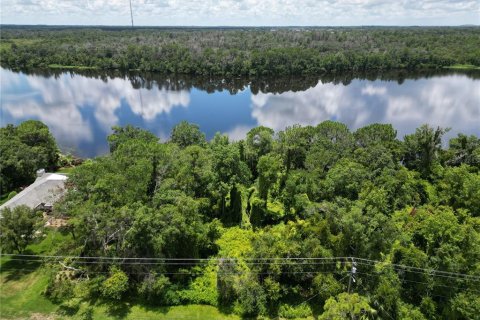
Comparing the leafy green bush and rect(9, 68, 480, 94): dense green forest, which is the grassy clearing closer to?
the leafy green bush

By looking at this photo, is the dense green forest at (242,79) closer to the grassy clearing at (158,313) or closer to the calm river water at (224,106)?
the calm river water at (224,106)

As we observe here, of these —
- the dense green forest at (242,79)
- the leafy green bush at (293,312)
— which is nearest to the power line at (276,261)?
the leafy green bush at (293,312)

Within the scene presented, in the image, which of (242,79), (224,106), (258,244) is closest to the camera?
(258,244)

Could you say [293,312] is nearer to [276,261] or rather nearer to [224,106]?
[276,261]

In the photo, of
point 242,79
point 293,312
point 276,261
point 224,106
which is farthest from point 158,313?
point 242,79

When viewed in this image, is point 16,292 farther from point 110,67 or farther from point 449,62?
point 449,62

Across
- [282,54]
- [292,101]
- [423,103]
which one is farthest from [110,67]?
[423,103]
